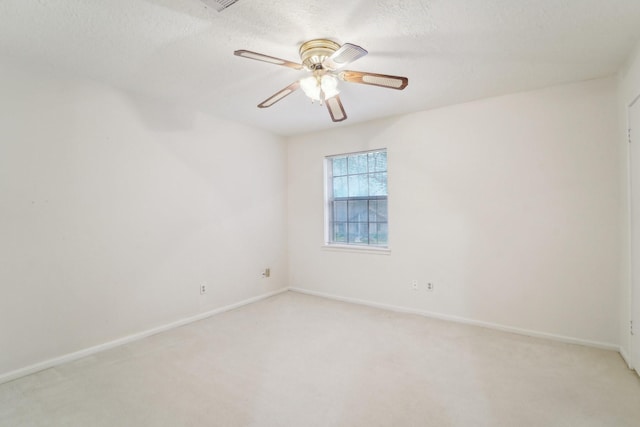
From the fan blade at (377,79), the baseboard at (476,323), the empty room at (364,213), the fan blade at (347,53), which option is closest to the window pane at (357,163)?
the empty room at (364,213)

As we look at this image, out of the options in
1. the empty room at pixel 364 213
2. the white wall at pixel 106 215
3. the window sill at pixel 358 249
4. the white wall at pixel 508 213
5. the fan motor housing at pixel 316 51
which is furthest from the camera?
the window sill at pixel 358 249

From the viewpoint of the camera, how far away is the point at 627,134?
7.87ft

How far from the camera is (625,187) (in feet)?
8.10

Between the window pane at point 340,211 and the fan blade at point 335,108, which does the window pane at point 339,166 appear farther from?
the fan blade at point 335,108

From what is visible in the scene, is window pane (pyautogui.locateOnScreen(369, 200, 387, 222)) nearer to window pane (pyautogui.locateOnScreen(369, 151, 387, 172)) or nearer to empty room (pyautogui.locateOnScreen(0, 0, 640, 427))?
empty room (pyautogui.locateOnScreen(0, 0, 640, 427))

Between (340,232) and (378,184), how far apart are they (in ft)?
2.95

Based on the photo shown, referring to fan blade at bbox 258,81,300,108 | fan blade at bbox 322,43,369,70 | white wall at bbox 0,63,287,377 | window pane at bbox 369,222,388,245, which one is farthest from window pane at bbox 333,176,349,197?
fan blade at bbox 322,43,369,70

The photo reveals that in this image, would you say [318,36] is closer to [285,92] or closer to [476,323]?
[285,92]

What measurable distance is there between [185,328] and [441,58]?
348 centimetres

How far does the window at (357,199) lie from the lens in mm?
4016

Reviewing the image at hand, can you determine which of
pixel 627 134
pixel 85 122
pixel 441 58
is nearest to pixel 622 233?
pixel 627 134

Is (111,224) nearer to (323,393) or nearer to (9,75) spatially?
(9,75)

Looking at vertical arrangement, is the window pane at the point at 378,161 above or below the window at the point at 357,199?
above

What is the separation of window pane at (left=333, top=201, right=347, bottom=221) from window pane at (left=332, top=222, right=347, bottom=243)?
8cm
